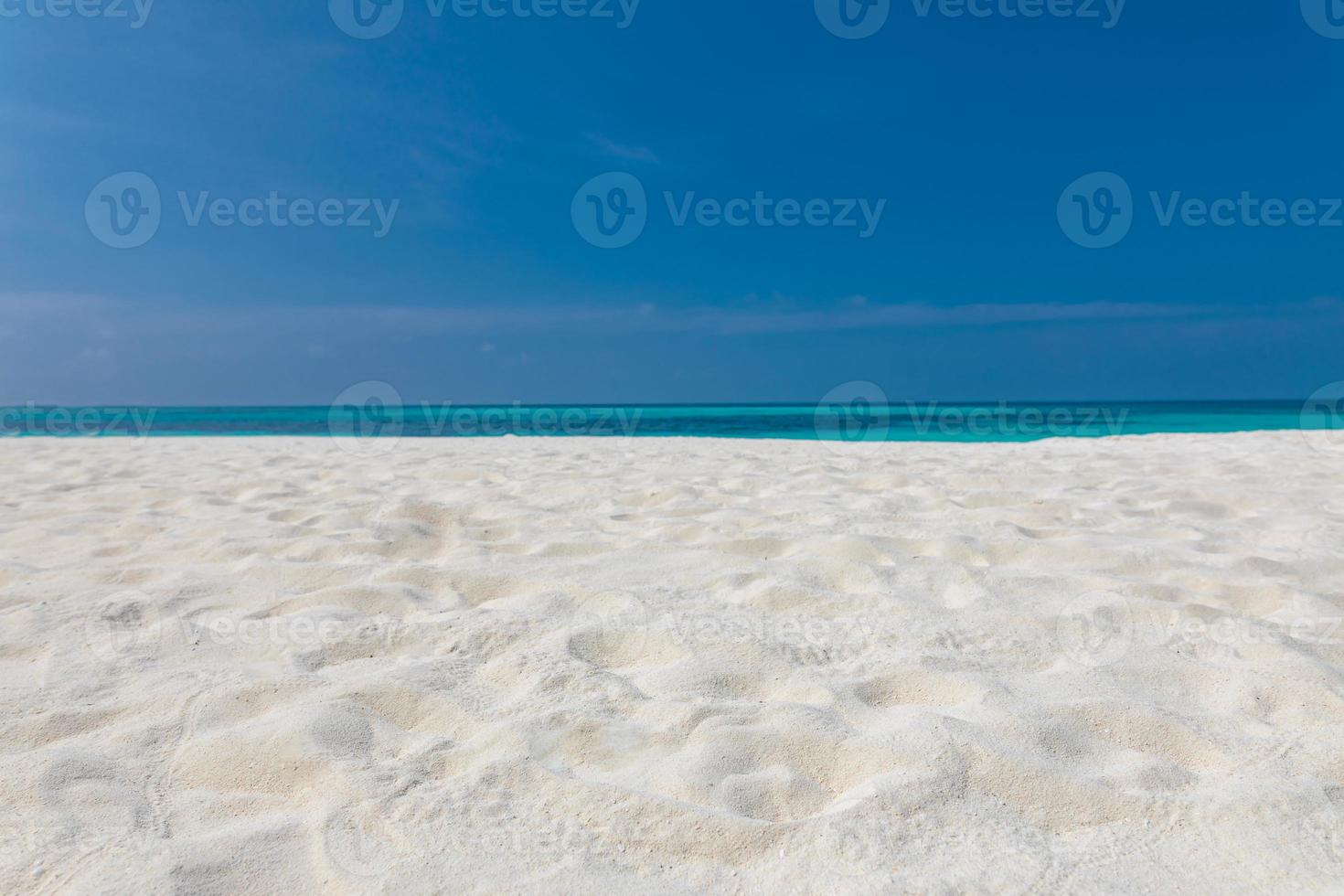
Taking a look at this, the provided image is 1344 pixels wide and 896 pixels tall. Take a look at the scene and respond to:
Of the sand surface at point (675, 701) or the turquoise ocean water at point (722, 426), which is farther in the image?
the turquoise ocean water at point (722, 426)

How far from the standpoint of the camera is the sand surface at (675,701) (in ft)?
3.67

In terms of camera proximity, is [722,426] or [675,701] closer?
[675,701]

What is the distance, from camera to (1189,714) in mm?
1511

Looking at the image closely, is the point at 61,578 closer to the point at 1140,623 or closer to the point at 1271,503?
the point at 1140,623

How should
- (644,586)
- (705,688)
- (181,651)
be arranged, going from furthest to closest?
(644,586) → (181,651) → (705,688)

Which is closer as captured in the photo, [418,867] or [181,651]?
[418,867]

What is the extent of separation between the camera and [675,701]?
159 centimetres

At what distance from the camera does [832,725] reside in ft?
4.78

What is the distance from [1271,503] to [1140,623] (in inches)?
77.2

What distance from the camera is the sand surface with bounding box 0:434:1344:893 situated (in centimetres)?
112

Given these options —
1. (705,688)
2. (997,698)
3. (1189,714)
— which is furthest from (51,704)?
(1189,714)

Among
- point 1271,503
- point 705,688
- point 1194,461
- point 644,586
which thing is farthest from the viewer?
point 1194,461

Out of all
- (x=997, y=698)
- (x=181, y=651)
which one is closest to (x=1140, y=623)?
(x=997, y=698)

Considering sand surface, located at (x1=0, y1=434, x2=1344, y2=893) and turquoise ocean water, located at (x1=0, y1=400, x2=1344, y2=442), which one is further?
turquoise ocean water, located at (x1=0, y1=400, x2=1344, y2=442)
